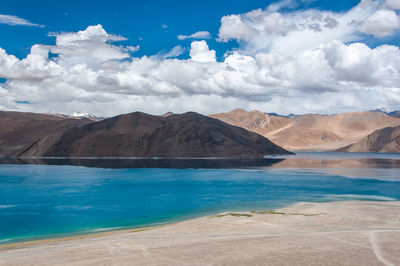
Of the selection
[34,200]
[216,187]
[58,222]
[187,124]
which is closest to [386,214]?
[58,222]

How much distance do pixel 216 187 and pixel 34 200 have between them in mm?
25434

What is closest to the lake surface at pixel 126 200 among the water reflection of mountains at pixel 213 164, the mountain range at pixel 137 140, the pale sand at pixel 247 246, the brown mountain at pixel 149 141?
the pale sand at pixel 247 246

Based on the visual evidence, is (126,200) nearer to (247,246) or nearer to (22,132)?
(247,246)

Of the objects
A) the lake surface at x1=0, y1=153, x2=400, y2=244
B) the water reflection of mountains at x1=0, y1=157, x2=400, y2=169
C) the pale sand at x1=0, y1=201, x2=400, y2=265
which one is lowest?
the lake surface at x1=0, y1=153, x2=400, y2=244

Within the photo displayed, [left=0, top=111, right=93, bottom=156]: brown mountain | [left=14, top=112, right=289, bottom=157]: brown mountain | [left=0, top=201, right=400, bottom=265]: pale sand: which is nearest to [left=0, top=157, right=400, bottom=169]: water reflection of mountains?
[left=14, top=112, right=289, bottom=157]: brown mountain

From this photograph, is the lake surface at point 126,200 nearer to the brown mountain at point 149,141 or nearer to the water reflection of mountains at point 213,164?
the water reflection of mountains at point 213,164

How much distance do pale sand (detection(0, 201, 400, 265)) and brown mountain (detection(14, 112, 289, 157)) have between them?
433 feet

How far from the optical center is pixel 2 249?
21359 millimetres

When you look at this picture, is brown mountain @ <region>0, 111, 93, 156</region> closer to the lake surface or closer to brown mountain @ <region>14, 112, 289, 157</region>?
brown mountain @ <region>14, 112, 289, 157</region>

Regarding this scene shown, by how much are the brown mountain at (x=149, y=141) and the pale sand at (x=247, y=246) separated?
13190 cm

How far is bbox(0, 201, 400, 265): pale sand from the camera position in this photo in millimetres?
14867

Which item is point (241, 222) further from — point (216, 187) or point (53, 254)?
point (216, 187)

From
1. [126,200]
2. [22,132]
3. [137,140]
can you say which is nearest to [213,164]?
[137,140]

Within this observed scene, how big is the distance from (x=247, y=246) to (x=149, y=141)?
478 ft
